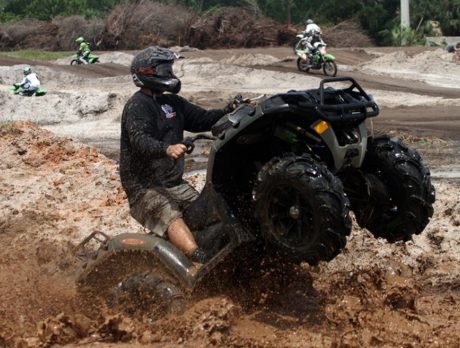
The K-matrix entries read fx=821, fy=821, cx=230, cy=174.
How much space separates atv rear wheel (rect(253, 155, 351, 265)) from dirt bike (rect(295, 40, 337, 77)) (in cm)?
2332

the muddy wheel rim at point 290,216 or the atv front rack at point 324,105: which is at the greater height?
the atv front rack at point 324,105

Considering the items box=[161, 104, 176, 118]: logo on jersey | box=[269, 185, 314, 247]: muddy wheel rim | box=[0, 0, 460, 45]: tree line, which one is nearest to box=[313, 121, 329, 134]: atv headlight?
box=[269, 185, 314, 247]: muddy wheel rim

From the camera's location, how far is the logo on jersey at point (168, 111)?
19.2ft

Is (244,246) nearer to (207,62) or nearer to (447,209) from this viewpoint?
(447,209)

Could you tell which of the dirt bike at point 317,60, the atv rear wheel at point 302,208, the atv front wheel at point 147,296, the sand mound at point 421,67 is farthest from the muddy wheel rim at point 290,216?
the sand mound at point 421,67

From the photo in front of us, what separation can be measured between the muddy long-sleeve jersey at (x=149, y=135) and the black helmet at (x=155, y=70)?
0.55ft

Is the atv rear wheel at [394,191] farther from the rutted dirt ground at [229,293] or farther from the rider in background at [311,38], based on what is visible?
the rider in background at [311,38]

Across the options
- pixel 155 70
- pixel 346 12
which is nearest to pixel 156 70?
pixel 155 70

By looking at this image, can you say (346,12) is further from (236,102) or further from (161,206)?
(161,206)

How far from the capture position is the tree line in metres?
47.9

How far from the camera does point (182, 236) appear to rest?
218 inches

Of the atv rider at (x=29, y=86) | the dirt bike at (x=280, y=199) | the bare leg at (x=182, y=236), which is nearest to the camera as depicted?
the dirt bike at (x=280, y=199)

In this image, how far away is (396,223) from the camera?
504cm

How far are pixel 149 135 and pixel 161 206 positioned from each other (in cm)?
50
